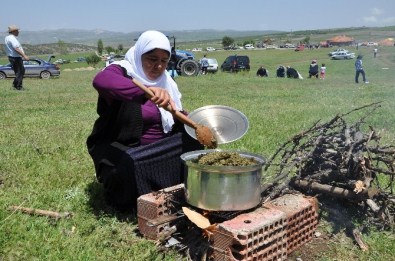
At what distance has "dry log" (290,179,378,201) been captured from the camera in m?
2.94

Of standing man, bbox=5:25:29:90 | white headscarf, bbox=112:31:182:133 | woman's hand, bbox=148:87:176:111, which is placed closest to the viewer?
woman's hand, bbox=148:87:176:111

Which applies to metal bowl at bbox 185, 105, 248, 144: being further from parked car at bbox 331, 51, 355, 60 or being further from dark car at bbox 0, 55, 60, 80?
parked car at bbox 331, 51, 355, 60

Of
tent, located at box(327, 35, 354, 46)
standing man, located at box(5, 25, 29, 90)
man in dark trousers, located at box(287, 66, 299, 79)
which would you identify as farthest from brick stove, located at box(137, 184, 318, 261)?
tent, located at box(327, 35, 354, 46)

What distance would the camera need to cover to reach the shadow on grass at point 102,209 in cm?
320

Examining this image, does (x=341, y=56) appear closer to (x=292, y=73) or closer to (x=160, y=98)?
(x=292, y=73)

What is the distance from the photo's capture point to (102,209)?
11.0ft

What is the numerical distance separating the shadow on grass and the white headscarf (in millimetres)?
697

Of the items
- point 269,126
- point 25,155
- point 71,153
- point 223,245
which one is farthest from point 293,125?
point 223,245

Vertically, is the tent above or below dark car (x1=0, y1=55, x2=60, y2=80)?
below

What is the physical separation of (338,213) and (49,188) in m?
2.44

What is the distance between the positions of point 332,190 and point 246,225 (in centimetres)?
104

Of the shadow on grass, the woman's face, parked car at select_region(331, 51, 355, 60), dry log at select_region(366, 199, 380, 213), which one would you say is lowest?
parked car at select_region(331, 51, 355, 60)

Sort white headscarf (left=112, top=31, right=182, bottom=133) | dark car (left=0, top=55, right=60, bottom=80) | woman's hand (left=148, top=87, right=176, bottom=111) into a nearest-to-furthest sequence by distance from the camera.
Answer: woman's hand (left=148, top=87, right=176, bottom=111), white headscarf (left=112, top=31, right=182, bottom=133), dark car (left=0, top=55, right=60, bottom=80)


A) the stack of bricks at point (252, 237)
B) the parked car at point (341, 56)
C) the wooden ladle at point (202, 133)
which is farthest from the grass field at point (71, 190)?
the parked car at point (341, 56)
